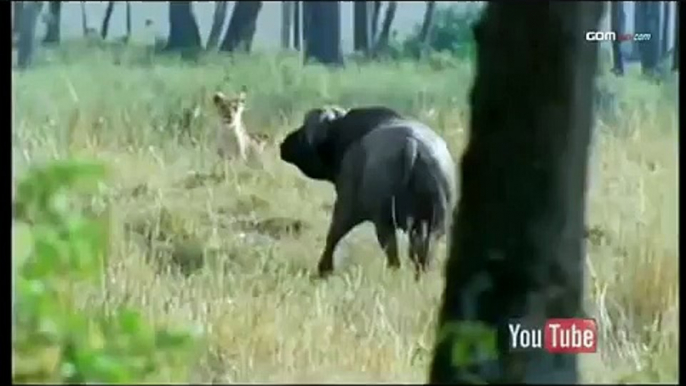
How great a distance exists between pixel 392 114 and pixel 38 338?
0.45 meters

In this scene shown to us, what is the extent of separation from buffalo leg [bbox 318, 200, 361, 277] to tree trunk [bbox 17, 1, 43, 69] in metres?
0.37

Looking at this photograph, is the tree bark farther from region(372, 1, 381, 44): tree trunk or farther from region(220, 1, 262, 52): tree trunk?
region(372, 1, 381, 44): tree trunk

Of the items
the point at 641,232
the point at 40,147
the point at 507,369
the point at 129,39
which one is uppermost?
the point at 129,39

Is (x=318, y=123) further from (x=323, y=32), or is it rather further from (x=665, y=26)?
(x=665, y=26)

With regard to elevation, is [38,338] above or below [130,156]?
below

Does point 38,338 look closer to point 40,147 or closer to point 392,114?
point 40,147

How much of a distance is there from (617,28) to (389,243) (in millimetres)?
347

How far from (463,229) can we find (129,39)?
0.42m

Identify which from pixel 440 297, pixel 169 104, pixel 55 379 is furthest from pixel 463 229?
pixel 55 379

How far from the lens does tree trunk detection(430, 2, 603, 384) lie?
1277 millimetres

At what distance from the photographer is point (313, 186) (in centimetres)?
133

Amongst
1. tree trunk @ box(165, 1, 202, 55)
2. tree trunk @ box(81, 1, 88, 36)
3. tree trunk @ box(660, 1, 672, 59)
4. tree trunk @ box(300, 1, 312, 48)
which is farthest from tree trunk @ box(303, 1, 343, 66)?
tree trunk @ box(660, 1, 672, 59)

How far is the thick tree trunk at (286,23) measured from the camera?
4.27 feet

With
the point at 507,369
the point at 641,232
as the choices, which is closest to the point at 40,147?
the point at 507,369
